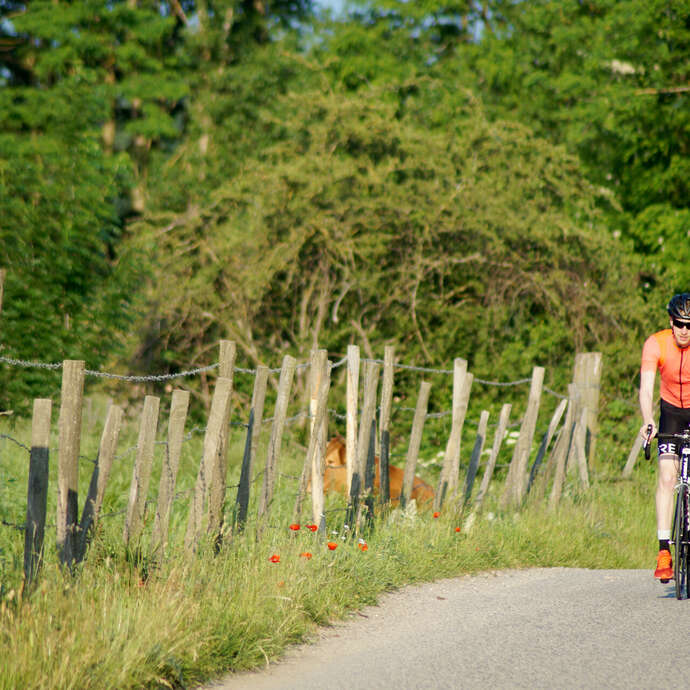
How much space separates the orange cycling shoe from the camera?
8273 mm

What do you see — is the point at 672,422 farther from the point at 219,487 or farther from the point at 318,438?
the point at 219,487

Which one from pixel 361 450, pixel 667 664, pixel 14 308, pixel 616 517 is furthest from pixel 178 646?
pixel 14 308

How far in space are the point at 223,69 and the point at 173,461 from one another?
93.9 feet

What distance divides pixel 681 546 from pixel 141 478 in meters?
3.73

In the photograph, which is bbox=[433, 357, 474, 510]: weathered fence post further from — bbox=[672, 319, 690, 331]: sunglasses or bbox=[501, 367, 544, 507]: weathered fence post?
bbox=[672, 319, 690, 331]: sunglasses

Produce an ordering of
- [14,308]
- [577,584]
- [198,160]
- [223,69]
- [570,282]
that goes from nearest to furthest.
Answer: [577,584]
[14,308]
[570,282]
[198,160]
[223,69]

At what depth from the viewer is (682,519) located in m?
8.08

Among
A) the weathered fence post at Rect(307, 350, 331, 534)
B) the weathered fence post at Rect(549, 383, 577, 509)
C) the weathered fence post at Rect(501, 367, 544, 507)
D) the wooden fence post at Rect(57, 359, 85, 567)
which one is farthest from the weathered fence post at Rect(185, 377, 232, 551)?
the weathered fence post at Rect(549, 383, 577, 509)

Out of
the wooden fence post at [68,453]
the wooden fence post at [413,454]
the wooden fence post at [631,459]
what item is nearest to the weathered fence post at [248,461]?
the wooden fence post at [68,453]

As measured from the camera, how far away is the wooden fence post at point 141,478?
717cm

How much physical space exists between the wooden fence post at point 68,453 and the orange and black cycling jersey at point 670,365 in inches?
161

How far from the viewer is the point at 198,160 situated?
103 feet

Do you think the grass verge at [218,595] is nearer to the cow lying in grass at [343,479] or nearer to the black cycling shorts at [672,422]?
the cow lying in grass at [343,479]

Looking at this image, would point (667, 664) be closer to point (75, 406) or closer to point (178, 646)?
point (178, 646)
